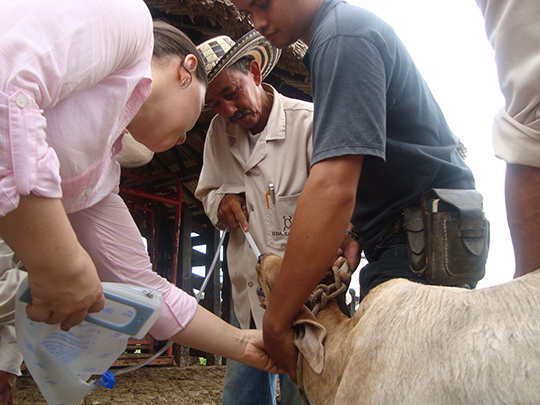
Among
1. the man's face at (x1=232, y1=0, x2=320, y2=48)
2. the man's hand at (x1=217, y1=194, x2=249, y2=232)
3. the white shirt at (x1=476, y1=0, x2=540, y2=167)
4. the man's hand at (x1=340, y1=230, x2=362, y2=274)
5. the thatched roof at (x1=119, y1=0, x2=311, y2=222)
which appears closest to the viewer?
the white shirt at (x1=476, y1=0, x2=540, y2=167)

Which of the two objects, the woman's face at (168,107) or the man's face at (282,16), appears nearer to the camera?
the woman's face at (168,107)

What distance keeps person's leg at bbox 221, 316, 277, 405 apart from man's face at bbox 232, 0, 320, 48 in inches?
67.8

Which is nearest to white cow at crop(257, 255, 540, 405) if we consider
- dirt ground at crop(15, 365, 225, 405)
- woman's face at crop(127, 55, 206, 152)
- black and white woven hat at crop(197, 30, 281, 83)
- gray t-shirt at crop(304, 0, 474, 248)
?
gray t-shirt at crop(304, 0, 474, 248)

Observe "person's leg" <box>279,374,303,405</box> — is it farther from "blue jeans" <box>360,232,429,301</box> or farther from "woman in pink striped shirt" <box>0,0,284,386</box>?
"woman in pink striped shirt" <box>0,0,284,386</box>

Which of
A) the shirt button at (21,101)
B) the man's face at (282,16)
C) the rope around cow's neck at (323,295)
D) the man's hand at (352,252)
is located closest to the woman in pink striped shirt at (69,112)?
the shirt button at (21,101)

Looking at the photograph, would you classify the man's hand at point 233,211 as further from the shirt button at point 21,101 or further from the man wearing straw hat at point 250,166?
the shirt button at point 21,101

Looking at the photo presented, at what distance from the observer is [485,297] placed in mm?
841

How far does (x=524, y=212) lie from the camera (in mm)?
901

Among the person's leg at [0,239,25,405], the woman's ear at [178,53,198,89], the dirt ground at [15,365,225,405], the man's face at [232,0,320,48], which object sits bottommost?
the dirt ground at [15,365,225,405]

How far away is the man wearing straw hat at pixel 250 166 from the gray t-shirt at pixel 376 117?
729 mm

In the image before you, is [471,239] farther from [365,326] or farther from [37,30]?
[37,30]

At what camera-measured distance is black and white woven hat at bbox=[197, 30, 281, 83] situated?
2.09 m

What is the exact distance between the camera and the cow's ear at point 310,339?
1.25 m

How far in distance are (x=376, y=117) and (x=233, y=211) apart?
133 cm
